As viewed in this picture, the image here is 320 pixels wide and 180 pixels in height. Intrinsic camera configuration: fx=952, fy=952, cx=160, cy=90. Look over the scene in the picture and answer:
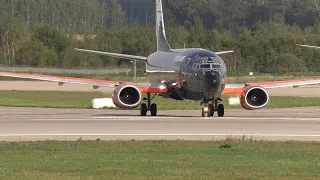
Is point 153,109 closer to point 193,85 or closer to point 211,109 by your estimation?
point 193,85

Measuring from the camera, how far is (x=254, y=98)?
45.9 meters

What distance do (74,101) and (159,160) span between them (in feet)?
127

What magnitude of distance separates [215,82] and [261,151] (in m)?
16.9

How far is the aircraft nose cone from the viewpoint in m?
42.8

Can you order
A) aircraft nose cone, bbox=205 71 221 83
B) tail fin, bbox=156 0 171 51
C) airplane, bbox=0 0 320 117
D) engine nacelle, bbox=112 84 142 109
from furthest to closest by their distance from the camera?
tail fin, bbox=156 0 171 51 < engine nacelle, bbox=112 84 142 109 < airplane, bbox=0 0 320 117 < aircraft nose cone, bbox=205 71 221 83

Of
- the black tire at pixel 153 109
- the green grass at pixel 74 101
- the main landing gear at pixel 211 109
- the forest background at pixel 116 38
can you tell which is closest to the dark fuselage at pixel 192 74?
the main landing gear at pixel 211 109

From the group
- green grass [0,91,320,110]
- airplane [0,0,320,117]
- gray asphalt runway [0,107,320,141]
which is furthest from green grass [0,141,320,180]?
green grass [0,91,320,110]

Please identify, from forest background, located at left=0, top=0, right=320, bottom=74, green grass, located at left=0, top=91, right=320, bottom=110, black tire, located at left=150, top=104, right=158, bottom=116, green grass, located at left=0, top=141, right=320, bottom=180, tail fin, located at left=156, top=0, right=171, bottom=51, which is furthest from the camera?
forest background, located at left=0, top=0, right=320, bottom=74

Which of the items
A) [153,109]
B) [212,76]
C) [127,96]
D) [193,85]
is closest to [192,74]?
[193,85]

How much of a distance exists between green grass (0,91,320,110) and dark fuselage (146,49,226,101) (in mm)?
8086

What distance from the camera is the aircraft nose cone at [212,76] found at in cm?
4278

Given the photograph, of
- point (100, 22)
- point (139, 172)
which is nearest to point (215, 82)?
point (139, 172)

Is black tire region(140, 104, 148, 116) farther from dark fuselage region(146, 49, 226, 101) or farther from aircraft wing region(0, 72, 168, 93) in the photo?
dark fuselage region(146, 49, 226, 101)

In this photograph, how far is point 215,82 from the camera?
140 feet
